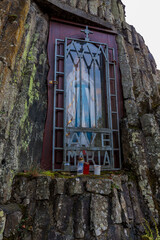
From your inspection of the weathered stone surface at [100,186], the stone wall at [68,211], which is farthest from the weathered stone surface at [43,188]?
the weathered stone surface at [100,186]

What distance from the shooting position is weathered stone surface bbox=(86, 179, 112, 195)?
10.8ft

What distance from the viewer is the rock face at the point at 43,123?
3121 millimetres

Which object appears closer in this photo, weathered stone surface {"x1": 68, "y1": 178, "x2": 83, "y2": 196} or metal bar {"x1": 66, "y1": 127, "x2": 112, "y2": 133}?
weathered stone surface {"x1": 68, "y1": 178, "x2": 83, "y2": 196}

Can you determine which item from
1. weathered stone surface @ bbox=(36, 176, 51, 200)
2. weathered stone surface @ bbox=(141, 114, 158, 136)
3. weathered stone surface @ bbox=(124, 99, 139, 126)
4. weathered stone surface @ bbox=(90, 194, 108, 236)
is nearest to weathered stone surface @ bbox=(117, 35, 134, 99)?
weathered stone surface @ bbox=(124, 99, 139, 126)

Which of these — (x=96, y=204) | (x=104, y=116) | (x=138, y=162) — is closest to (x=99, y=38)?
(x=104, y=116)

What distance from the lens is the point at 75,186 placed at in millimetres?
3266

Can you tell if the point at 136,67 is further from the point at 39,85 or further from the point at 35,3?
the point at 35,3

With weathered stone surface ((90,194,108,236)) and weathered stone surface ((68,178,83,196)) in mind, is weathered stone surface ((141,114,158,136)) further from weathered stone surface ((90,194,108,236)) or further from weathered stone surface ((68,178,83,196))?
weathered stone surface ((68,178,83,196))

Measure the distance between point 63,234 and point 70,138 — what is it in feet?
6.73

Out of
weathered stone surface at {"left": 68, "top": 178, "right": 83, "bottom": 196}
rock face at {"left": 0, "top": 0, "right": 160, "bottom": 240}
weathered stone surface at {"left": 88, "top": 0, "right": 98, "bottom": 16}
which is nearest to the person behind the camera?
rock face at {"left": 0, "top": 0, "right": 160, "bottom": 240}

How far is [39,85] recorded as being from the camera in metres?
4.52

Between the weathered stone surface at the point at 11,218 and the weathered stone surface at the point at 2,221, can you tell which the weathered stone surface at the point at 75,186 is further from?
the weathered stone surface at the point at 2,221

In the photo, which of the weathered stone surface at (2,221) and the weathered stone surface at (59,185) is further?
the weathered stone surface at (59,185)

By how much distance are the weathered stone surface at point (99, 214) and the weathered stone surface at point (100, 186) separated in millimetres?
91
